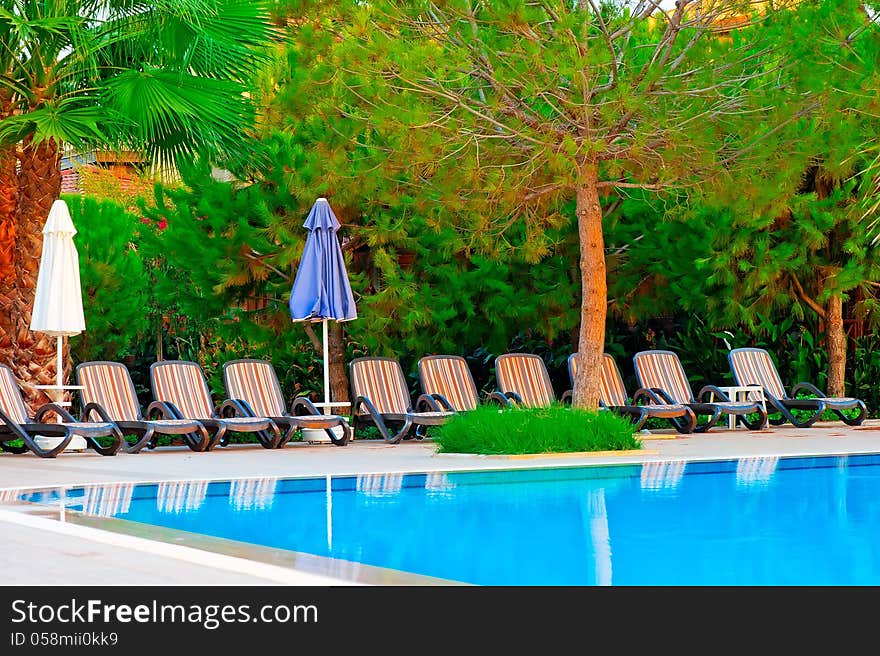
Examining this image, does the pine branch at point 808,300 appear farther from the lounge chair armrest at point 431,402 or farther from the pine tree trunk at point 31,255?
the pine tree trunk at point 31,255

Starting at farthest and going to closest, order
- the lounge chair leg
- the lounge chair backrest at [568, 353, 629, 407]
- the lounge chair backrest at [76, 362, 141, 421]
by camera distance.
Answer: the lounge chair leg
the lounge chair backrest at [568, 353, 629, 407]
the lounge chair backrest at [76, 362, 141, 421]

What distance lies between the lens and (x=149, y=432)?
550 inches

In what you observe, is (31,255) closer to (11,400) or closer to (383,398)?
(11,400)

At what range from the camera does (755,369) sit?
18234 mm

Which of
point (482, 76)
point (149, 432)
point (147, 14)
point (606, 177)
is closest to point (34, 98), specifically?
point (147, 14)

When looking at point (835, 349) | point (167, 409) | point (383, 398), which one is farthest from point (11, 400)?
point (835, 349)

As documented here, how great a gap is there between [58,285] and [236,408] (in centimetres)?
230

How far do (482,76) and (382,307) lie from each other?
4650 millimetres

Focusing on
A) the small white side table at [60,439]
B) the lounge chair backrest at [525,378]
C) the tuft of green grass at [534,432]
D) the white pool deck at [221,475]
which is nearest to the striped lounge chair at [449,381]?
the lounge chair backrest at [525,378]

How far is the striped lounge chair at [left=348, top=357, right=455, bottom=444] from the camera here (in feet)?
52.3

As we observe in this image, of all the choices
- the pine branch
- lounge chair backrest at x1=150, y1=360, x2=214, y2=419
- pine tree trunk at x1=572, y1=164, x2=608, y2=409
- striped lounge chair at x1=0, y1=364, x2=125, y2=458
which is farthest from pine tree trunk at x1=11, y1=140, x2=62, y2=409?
the pine branch

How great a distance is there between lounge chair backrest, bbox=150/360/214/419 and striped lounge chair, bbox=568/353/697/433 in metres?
4.26

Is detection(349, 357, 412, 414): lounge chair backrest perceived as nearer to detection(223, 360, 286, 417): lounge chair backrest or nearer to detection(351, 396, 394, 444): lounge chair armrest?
detection(351, 396, 394, 444): lounge chair armrest
